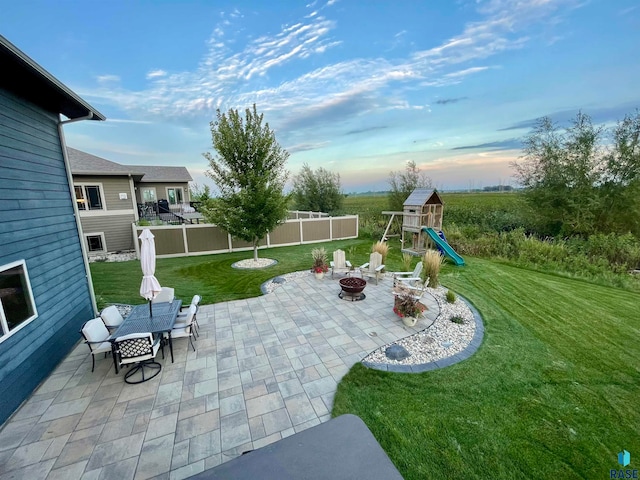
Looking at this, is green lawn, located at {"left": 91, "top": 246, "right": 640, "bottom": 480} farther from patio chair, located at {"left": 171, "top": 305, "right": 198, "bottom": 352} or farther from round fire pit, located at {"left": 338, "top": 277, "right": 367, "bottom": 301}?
patio chair, located at {"left": 171, "top": 305, "right": 198, "bottom": 352}

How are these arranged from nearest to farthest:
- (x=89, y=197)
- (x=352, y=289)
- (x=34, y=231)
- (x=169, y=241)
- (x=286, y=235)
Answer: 1. (x=34, y=231)
2. (x=352, y=289)
3. (x=169, y=241)
4. (x=89, y=197)
5. (x=286, y=235)

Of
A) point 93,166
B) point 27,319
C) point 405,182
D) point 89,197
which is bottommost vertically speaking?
point 27,319

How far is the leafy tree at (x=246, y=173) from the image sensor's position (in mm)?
9086

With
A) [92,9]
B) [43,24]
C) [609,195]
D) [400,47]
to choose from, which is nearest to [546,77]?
[400,47]

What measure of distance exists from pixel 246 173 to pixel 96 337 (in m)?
6.83

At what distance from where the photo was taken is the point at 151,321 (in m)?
4.43

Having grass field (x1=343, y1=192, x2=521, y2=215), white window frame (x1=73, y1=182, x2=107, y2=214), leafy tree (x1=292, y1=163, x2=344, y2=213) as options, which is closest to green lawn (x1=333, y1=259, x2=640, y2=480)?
grass field (x1=343, y1=192, x2=521, y2=215)

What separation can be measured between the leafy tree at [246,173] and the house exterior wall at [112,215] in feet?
21.7

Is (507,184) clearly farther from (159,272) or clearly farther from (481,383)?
(159,272)

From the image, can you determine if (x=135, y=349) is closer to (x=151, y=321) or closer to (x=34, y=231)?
(x=151, y=321)

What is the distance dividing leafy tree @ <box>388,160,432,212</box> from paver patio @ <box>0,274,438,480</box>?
1260 centimetres

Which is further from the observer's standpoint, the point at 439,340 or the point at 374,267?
the point at 374,267

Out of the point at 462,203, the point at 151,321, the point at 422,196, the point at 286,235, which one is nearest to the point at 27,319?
the point at 151,321

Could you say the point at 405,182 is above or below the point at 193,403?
above
